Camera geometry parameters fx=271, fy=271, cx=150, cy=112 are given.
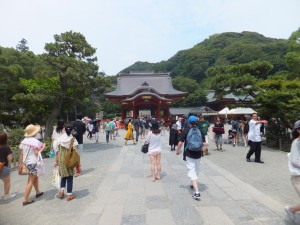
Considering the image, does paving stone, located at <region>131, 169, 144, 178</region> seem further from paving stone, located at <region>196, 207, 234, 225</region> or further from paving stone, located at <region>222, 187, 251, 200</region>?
paving stone, located at <region>196, 207, 234, 225</region>

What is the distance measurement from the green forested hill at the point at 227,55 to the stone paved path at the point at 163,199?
46468 mm

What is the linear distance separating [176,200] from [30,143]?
2.98 metres

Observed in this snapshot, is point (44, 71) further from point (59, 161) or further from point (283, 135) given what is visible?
point (283, 135)

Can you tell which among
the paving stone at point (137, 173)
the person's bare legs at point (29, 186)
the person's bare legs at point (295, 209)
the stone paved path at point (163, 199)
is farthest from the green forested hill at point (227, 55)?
the person's bare legs at point (29, 186)

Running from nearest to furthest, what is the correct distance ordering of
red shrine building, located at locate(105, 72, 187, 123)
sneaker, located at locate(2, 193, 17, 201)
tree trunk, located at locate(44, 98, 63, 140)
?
sneaker, located at locate(2, 193, 17, 201)
tree trunk, located at locate(44, 98, 63, 140)
red shrine building, located at locate(105, 72, 187, 123)

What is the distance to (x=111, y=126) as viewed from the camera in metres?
15.6

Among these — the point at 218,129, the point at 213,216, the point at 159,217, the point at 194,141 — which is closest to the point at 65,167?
the point at 159,217

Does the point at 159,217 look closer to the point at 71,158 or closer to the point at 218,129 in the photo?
the point at 71,158

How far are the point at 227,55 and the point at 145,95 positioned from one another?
43355 mm

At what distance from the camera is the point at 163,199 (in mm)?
5047

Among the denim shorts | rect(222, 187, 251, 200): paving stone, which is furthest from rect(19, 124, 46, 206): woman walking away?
rect(222, 187, 251, 200): paving stone

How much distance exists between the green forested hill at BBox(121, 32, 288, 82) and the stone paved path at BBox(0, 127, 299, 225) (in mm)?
46468

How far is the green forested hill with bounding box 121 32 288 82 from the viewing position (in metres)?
59.4

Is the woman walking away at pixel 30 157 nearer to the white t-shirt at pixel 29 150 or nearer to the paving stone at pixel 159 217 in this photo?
the white t-shirt at pixel 29 150
